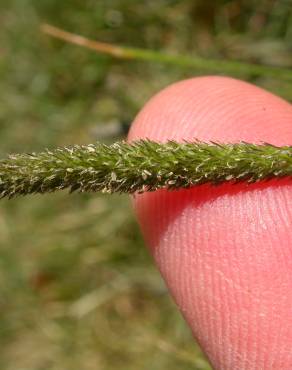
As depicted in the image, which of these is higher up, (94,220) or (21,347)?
(94,220)

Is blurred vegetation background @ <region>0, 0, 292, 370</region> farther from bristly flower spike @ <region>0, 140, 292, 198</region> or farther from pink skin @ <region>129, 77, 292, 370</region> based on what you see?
bristly flower spike @ <region>0, 140, 292, 198</region>

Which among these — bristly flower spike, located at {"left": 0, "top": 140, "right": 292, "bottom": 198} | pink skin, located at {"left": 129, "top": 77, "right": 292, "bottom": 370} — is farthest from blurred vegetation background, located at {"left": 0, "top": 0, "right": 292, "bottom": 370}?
bristly flower spike, located at {"left": 0, "top": 140, "right": 292, "bottom": 198}

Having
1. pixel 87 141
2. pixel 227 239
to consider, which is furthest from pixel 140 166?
pixel 87 141

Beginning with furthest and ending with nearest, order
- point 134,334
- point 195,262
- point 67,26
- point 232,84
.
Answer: point 67,26, point 134,334, point 232,84, point 195,262

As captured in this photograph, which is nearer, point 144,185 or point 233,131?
point 144,185

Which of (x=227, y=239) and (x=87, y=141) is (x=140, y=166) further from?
(x=87, y=141)

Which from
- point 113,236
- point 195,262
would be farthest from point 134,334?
point 195,262

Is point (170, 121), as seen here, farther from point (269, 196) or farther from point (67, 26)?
point (67, 26)

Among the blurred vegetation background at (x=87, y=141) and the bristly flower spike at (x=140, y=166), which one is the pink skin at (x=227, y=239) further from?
the blurred vegetation background at (x=87, y=141)
